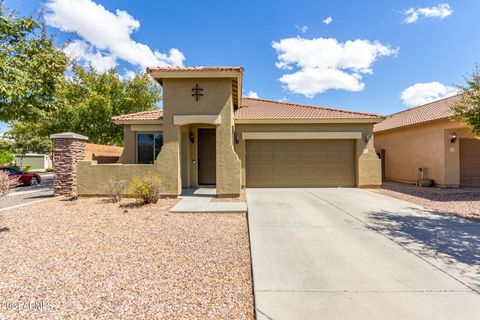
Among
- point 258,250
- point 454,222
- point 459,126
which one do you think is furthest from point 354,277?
point 459,126

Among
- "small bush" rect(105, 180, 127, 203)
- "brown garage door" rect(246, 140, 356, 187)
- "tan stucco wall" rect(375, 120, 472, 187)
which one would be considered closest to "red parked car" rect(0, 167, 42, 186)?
"small bush" rect(105, 180, 127, 203)

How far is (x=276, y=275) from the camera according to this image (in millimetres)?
3662

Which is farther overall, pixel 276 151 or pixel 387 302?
pixel 276 151

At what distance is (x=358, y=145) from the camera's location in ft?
A: 39.0

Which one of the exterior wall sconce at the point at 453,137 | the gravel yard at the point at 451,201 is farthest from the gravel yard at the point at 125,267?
the exterior wall sconce at the point at 453,137

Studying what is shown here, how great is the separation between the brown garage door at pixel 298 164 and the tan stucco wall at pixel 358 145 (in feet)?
1.10

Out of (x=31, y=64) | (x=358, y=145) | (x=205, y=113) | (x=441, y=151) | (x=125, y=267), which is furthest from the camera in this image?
(x=441, y=151)

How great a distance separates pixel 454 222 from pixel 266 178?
7.34m

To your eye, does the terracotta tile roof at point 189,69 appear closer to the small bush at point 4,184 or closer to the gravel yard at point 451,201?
the small bush at point 4,184

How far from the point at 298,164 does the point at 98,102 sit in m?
15.3

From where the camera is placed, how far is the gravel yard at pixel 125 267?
292 cm

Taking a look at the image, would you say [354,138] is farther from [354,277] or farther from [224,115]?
[354,277]

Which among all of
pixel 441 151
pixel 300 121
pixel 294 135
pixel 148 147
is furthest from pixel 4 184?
pixel 441 151

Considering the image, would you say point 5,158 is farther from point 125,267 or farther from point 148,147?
point 125,267
